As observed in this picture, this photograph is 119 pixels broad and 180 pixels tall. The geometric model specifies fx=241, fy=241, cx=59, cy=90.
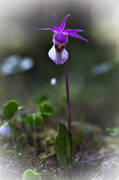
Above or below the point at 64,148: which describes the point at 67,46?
above

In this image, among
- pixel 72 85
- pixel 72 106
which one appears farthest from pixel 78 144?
pixel 72 85

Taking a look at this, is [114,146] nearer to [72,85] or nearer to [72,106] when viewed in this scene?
[72,106]

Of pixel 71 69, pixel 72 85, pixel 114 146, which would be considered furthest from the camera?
pixel 71 69

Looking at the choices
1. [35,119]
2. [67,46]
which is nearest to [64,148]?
[35,119]

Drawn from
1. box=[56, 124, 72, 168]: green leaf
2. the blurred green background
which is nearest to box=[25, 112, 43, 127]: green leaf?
box=[56, 124, 72, 168]: green leaf

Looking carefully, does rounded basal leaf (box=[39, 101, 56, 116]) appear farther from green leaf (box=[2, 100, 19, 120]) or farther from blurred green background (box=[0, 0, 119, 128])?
blurred green background (box=[0, 0, 119, 128])

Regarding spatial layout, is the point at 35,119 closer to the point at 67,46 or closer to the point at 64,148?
the point at 64,148

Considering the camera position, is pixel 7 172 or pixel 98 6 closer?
pixel 7 172


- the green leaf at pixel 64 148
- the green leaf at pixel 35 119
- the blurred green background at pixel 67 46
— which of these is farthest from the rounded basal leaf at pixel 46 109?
the blurred green background at pixel 67 46
